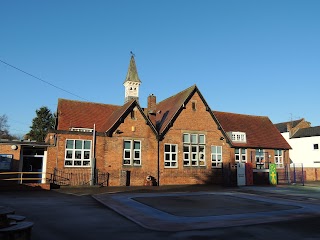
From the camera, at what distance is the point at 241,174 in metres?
30.0

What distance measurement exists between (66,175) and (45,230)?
52.1ft

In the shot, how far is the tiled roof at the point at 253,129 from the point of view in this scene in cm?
3319

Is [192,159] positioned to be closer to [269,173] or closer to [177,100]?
[177,100]

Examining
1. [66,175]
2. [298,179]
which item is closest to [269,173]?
[298,179]

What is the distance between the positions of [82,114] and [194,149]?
1166cm

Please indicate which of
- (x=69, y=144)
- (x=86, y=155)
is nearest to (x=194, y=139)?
(x=86, y=155)

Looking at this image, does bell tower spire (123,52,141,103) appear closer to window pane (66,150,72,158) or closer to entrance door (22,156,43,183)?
window pane (66,150,72,158)

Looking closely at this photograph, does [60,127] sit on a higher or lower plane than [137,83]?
lower

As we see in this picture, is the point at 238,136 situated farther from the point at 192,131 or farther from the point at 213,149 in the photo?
the point at 192,131

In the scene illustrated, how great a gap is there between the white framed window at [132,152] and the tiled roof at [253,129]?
34.9 feet

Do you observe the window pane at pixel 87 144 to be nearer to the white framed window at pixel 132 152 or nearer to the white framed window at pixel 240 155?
the white framed window at pixel 132 152

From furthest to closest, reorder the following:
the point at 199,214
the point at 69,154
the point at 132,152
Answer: the point at 132,152
the point at 69,154
the point at 199,214

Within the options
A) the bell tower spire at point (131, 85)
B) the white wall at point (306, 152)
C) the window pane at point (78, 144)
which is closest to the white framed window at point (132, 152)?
the window pane at point (78, 144)

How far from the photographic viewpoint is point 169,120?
2844cm
